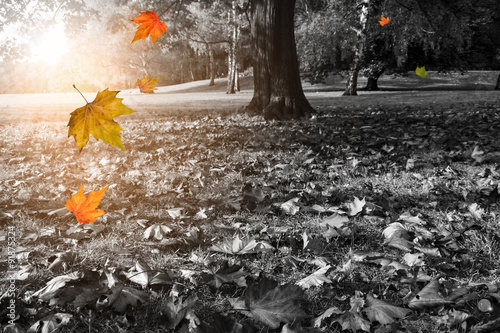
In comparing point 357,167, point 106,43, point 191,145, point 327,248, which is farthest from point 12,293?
point 106,43

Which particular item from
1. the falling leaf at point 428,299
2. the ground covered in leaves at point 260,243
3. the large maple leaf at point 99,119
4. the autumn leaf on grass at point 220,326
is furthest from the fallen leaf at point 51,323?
the falling leaf at point 428,299

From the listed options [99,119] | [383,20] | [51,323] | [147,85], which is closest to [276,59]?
[147,85]

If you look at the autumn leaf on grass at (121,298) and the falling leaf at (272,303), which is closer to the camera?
the falling leaf at (272,303)

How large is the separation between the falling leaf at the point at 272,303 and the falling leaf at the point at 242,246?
0.48 m

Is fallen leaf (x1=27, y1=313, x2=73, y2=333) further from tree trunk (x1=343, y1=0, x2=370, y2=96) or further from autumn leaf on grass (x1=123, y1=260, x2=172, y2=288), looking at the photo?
tree trunk (x1=343, y1=0, x2=370, y2=96)

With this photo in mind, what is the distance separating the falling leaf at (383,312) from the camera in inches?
48.5

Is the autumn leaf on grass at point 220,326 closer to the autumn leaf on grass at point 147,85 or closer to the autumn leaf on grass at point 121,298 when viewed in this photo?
the autumn leaf on grass at point 121,298

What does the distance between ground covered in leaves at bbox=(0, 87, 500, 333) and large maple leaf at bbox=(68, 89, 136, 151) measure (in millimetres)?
571

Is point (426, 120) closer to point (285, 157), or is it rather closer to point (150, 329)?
point (285, 157)

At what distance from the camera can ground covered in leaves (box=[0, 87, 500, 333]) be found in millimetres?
1272

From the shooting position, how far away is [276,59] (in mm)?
7340

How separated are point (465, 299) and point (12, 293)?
1784mm

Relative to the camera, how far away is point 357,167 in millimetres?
3211

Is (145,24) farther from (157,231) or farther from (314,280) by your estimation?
(314,280)
